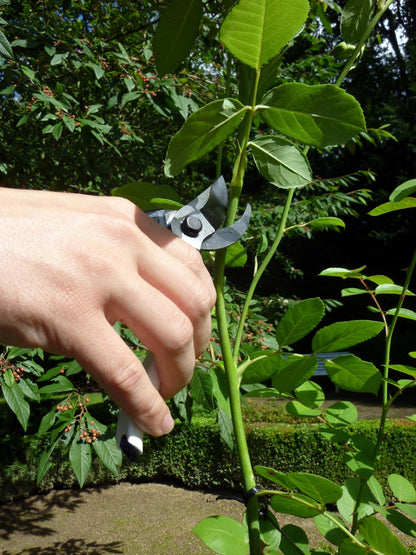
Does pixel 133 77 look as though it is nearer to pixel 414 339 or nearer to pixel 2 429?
pixel 2 429

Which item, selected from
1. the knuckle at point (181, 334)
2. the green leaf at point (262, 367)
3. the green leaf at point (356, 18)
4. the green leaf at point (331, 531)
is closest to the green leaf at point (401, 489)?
the green leaf at point (331, 531)

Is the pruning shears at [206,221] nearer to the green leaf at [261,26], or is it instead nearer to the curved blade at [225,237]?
the curved blade at [225,237]

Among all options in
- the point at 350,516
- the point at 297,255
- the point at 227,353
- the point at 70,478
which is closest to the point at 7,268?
the point at 227,353

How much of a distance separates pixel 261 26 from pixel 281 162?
0.50ft

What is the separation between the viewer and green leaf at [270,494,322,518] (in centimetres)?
62

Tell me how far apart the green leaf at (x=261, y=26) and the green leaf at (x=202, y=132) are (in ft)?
0.19

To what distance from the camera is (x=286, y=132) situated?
59 cm

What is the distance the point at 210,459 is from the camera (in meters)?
6.40

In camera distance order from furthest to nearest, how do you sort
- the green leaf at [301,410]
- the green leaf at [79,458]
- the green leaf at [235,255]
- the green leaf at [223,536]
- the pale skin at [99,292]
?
the green leaf at [79,458]
the green leaf at [301,410]
the green leaf at [235,255]
the green leaf at [223,536]
the pale skin at [99,292]

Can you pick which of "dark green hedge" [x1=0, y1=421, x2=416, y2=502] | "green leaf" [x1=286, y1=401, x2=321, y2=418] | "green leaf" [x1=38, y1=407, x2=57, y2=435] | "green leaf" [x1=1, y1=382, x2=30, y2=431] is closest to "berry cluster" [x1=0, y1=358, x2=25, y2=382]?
"green leaf" [x1=1, y1=382, x2=30, y2=431]

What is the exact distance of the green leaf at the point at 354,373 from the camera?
2.26 feet

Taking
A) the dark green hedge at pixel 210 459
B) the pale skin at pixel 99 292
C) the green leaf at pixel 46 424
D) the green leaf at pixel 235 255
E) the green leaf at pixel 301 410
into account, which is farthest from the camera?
the dark green hedge at pixel 210 459

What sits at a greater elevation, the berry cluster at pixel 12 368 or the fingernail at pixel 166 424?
the fingernail at pixel 166 424

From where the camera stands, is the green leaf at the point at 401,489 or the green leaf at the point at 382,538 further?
the green leaf at the point at 401,489
